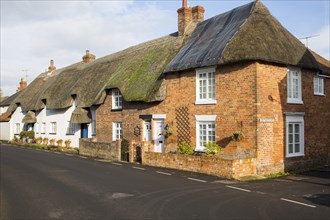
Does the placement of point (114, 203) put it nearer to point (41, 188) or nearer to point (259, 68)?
point (41, 188)

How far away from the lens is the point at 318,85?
1852 centimetres

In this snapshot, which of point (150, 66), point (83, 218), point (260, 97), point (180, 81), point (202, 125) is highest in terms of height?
point (150, 66)

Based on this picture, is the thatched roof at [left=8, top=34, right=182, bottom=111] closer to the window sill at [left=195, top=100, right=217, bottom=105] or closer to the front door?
the front door

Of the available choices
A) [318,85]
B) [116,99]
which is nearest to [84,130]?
[116,99]

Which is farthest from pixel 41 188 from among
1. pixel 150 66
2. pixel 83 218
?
pixel 150 66

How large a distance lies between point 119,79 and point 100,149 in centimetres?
501

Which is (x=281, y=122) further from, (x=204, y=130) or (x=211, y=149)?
(x=204, y=130)

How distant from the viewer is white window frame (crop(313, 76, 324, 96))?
18.2 meters

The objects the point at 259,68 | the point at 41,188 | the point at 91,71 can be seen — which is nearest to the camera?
the point at 41,188

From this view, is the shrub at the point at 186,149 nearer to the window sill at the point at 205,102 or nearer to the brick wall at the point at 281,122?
the window sill at the point at 205,102

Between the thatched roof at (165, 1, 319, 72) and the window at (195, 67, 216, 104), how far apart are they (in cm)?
52

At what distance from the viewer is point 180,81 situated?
18750mm

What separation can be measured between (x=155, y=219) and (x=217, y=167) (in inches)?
265

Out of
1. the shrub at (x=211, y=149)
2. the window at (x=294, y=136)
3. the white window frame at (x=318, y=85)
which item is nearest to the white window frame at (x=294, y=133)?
the window at (x=294, y=136)
